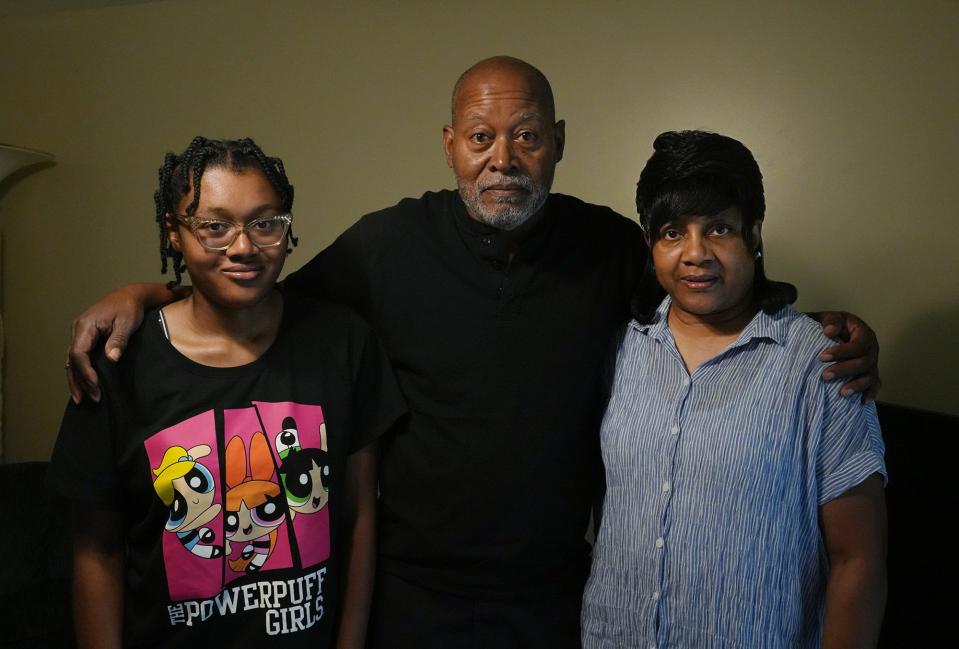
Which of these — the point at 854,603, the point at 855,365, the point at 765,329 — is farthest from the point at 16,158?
the point at 854,603

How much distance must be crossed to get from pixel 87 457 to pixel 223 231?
46 cm

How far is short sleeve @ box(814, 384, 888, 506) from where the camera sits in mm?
1283

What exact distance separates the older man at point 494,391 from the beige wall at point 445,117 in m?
1.25

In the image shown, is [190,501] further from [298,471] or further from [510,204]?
[510,204]

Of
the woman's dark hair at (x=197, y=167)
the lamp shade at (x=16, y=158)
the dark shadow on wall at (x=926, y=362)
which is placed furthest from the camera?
the lamp shade at (x=16, y=158)

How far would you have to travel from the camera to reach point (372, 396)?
5.26ft

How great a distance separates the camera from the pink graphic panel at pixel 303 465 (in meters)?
1.42

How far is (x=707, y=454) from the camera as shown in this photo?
1.34 metres

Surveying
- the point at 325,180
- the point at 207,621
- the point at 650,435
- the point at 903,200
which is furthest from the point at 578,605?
the point at 325,180

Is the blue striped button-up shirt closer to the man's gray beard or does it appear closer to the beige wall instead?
the man's gray beard

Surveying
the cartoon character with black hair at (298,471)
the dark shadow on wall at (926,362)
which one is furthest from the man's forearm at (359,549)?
the dark shadow on wall at (926,362)

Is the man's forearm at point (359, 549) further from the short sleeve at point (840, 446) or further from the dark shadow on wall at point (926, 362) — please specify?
the dark shadow on wall at point (926, 362)

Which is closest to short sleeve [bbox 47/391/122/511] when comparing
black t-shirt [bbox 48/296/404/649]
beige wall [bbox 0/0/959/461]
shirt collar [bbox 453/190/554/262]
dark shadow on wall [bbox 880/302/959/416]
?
black t-shirt [bbox 48/296/404/649]

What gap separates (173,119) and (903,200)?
3.03 metres
